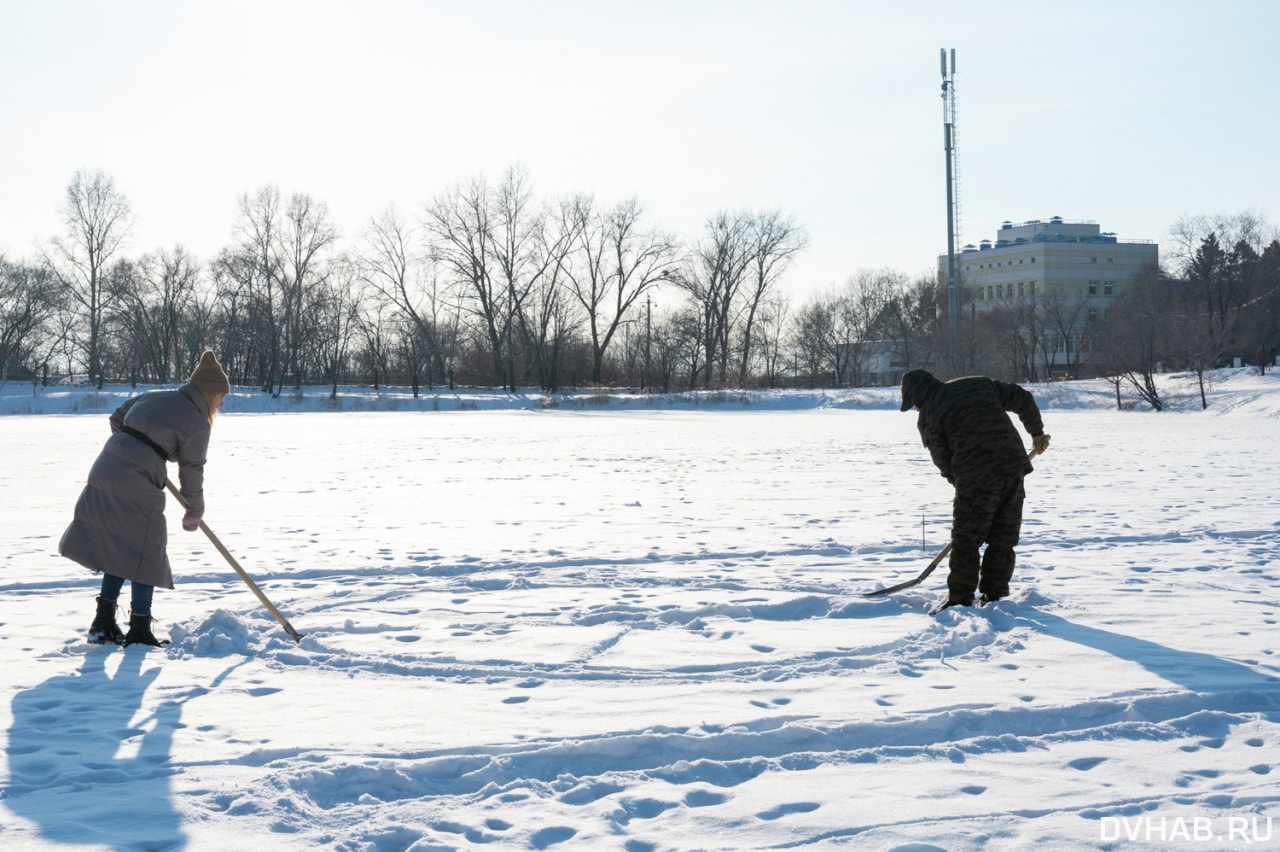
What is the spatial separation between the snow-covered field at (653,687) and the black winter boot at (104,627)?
11cm

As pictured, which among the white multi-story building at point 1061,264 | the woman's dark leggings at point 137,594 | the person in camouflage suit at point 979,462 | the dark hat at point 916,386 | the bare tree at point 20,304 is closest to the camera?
the woman's dark leggings at point 137,594

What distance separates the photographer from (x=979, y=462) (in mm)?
5902

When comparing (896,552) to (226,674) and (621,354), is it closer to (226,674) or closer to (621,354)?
(226,674)

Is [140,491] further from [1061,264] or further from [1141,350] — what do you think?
[1061,264]

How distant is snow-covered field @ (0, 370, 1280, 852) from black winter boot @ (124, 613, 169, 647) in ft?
0.46

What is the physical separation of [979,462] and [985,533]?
456mm

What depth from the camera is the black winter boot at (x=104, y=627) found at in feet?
17.7

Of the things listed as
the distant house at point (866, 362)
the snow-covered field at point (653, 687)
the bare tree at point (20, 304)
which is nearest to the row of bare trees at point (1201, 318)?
the distant house at point (866, 362)

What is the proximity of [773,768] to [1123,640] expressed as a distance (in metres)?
2.80

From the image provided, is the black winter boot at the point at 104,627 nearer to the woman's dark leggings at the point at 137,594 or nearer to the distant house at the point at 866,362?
the woman's dark leggings at the point at 137,594

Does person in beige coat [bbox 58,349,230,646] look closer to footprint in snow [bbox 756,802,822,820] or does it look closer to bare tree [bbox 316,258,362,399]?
footprint in snow [bbox 756,802,822,820]

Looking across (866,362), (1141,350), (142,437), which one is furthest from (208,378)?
(866,362)

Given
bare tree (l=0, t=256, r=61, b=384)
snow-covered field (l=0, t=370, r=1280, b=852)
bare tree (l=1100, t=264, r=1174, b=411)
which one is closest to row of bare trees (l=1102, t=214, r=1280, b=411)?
bare tree (l=1100, t=264, r=1174, b=411)

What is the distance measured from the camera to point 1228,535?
8.69 metres
